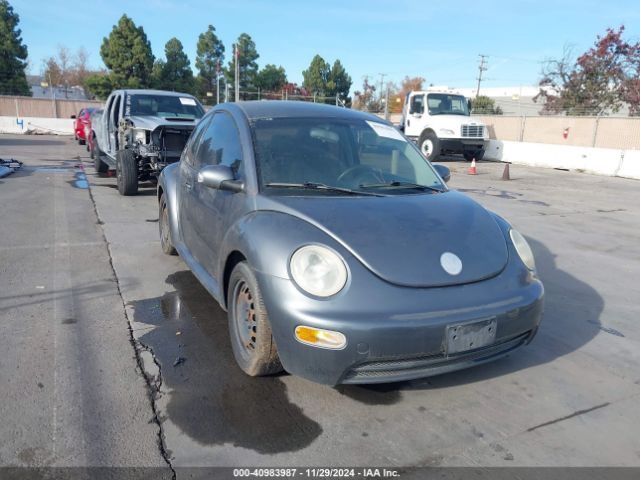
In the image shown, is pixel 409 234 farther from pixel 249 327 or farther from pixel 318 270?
pixel 249 327

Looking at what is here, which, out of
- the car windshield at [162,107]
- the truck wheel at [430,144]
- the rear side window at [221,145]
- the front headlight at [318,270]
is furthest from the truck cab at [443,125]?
the front headlight at [318,270]

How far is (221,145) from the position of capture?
3957 millimetres

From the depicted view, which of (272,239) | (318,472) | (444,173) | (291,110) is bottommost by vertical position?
(318,472)

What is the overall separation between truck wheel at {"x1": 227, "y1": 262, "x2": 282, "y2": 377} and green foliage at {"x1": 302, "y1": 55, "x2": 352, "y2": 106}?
55042 mm

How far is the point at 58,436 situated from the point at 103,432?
21 cm

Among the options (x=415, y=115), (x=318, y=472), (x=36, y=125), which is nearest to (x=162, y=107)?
(x=318, y=472)

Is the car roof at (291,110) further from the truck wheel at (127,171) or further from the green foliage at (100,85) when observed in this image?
the green foliage at (100,85)

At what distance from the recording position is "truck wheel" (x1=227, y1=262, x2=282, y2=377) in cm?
285

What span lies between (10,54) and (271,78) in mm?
24854

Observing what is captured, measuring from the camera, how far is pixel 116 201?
893 cm

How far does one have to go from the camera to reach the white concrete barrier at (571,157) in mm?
16516

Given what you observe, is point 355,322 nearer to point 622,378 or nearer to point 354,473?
point 354,473

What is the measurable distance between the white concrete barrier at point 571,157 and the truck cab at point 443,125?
6.24ft

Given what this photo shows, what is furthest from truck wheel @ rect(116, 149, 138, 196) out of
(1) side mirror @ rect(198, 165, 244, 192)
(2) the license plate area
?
(2) the license plate area
